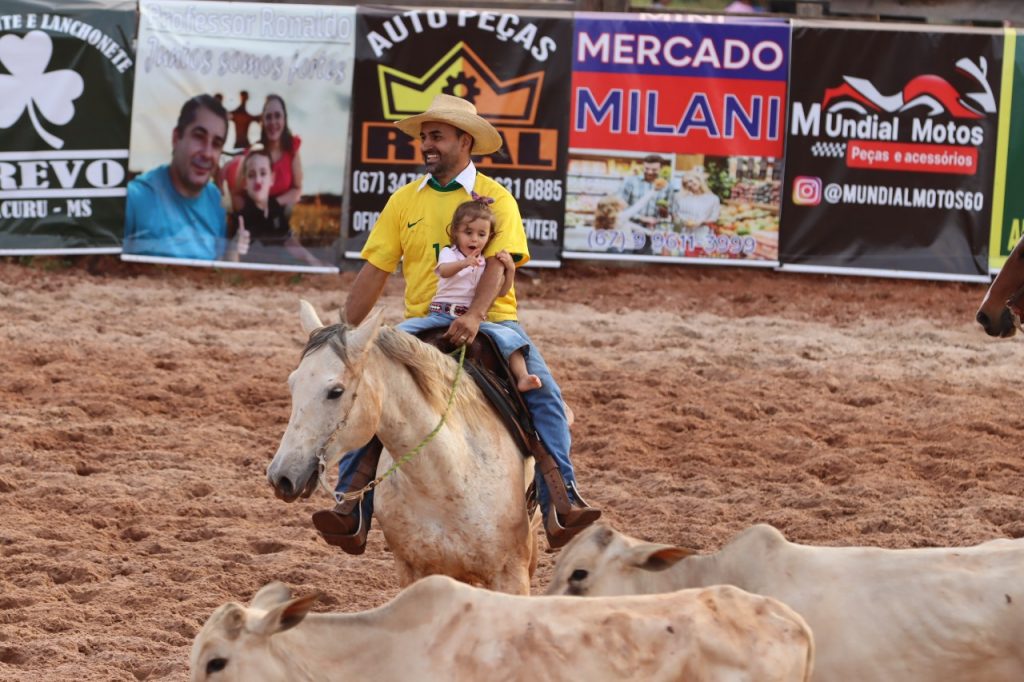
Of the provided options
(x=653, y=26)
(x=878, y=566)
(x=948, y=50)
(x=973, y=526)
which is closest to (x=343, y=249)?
(x=653, y=26)

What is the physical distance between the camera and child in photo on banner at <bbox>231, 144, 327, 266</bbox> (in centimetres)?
1474

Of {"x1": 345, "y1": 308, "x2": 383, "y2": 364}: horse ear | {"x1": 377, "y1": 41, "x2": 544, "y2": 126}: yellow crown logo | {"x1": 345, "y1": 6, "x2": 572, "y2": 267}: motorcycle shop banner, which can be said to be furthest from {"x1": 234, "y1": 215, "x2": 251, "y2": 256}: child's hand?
{"x1": 345, "y1": 308, "x2": 383, "y2": 364}: horse ear

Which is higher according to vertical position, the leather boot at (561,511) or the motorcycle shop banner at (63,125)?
the motorcycle shop banner at (63,125)

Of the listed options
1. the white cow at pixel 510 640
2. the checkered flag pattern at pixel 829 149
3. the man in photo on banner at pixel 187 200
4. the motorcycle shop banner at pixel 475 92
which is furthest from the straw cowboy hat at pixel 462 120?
the checkered flag pattern at pixel 829 149

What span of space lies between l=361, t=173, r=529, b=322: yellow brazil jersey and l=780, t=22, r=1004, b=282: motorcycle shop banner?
869cm

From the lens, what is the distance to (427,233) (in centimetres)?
648

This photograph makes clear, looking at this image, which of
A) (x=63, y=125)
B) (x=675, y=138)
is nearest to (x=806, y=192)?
(x=675, y=138)

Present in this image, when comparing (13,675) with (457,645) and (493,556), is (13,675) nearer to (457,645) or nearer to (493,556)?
(493,556)

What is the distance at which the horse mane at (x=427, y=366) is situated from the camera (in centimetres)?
570

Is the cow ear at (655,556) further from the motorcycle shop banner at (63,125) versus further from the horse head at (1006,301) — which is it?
the motorcycle shop banner at (63,125)

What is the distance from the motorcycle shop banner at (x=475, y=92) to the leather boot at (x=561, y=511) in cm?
858

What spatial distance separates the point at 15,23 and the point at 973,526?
10.3 meters

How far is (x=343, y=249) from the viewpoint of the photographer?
1480 cm

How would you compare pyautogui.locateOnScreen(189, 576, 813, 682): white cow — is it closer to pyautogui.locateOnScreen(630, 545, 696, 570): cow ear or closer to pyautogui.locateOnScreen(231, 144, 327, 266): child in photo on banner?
pyautogui.locateOnScreen(630, 545, 696, 570): cow ear
